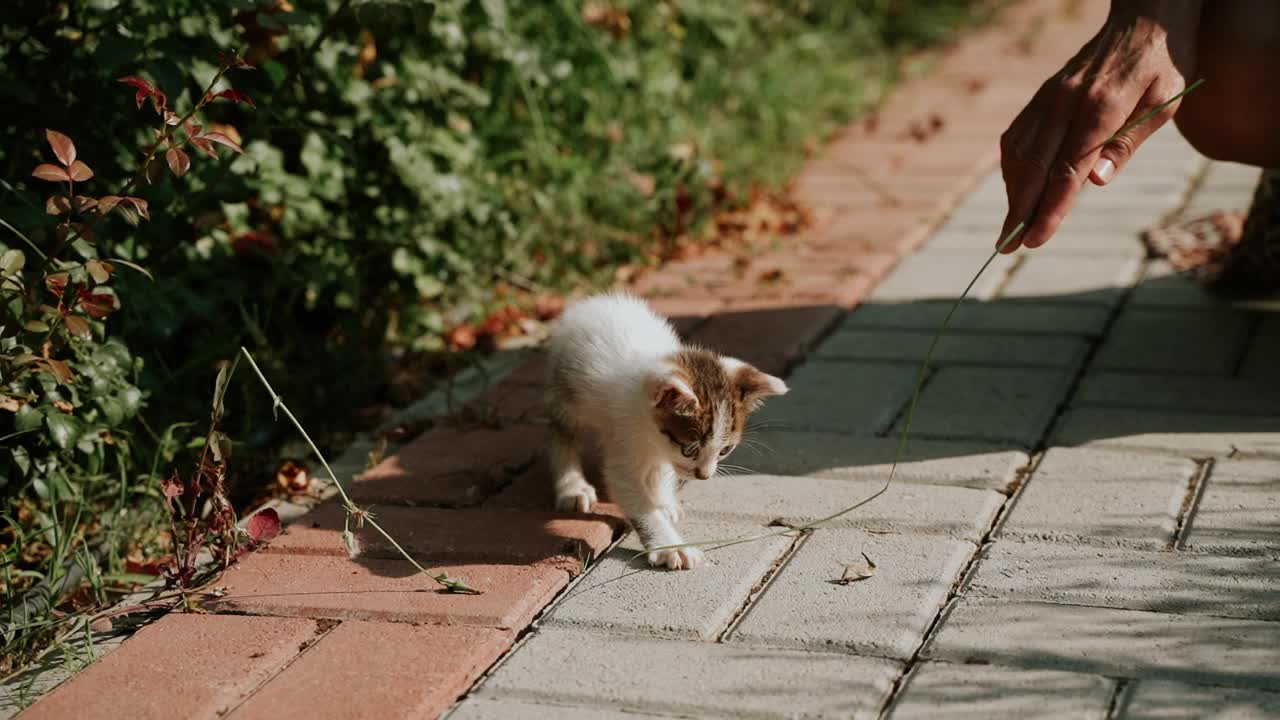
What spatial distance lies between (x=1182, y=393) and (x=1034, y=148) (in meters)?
1.02

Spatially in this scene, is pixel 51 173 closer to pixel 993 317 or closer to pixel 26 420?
pixel 26 420

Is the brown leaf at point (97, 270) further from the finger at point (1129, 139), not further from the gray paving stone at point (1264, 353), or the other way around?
the gray paving stone at point (1264, 353)

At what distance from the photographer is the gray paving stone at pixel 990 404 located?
3.67 m

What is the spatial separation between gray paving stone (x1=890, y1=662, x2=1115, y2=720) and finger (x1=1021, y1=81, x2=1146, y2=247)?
1.17 meters

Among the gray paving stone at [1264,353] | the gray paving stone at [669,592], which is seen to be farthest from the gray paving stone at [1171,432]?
the gray paving stone at [669,592]

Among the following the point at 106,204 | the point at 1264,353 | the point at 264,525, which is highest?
the point at 106,204

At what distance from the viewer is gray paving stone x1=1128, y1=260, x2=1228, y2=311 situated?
177 inches

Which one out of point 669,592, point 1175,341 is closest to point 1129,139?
point 1175,341

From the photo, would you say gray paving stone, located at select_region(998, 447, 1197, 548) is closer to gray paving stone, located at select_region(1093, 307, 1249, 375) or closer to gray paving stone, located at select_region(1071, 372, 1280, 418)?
gray paving stone, located at select_region(1071, 372, 1280, 418)

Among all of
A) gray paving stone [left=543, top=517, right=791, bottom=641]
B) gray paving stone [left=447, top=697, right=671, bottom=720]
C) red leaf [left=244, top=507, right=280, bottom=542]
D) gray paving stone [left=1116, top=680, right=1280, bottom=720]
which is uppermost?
red leaf [left=244, top=507, right=280, bottom=542]

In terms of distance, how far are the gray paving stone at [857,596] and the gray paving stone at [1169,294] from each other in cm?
190

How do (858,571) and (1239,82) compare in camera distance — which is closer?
(858,571)

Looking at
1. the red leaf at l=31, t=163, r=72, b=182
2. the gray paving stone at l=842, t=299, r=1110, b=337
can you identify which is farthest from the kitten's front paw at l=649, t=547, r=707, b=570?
the gray paving stone at l=842, t=299, r=1110, b=337

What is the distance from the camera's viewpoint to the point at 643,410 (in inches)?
123
